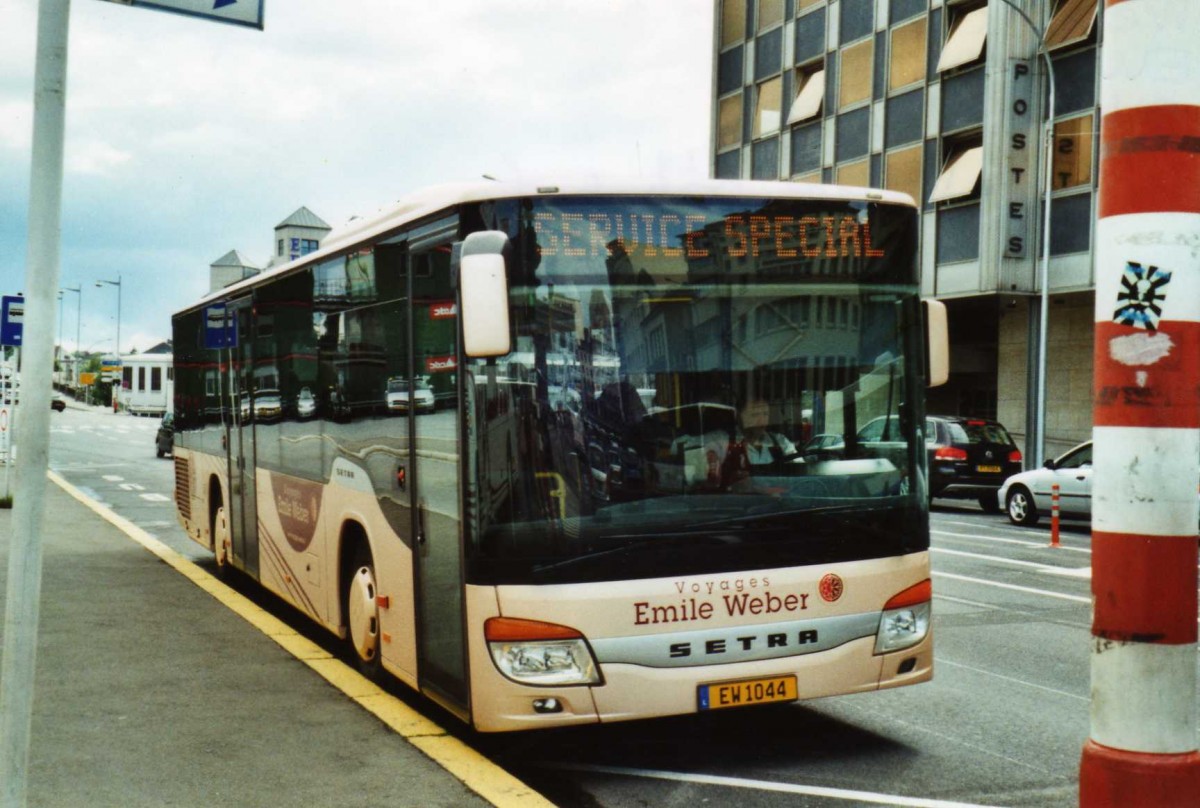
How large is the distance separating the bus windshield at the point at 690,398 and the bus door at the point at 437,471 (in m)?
0.25

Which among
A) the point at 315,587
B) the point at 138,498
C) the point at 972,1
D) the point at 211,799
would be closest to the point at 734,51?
the point at 972,1

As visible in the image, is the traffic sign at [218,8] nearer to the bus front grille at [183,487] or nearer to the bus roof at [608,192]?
the bus roof at [608,192]

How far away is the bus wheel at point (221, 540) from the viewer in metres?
12.0

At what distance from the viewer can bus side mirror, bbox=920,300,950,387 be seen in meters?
6.37

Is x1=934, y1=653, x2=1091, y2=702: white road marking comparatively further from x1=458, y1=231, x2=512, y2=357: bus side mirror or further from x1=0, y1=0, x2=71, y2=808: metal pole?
x1=0, y1=0, x2=71, y2=808: metal pole

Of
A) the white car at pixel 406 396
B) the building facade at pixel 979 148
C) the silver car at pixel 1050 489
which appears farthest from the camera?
the building facade at pixel 979 148

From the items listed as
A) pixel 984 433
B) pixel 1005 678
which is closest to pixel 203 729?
pixel 1005 678

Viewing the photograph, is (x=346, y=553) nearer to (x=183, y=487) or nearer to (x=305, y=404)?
(x=305, y=404)

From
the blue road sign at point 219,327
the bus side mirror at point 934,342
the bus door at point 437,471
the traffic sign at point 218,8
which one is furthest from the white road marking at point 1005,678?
the blue road sign at point 219,327

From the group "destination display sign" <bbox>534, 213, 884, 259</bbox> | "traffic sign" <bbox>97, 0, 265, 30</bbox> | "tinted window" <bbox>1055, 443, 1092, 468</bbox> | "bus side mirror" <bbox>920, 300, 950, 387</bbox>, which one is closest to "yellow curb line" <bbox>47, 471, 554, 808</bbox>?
"destination display sign" <bbox>534, 213, 884, 259</bbox>

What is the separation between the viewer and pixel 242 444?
36.2ft

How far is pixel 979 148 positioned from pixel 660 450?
27.2 m

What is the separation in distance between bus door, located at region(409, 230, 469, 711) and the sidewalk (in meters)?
0.40

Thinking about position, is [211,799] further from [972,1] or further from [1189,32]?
[972,1]
